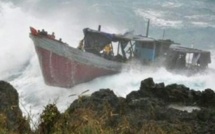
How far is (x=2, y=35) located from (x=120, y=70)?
16306 mm

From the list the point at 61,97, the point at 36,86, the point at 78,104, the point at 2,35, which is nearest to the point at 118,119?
the point at 78,104

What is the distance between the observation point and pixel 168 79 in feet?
89.2

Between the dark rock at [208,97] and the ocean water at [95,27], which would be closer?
the dark rock at [208,97]

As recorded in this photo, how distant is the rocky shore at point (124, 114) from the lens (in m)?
7.07

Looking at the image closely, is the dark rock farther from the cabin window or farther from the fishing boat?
the cabin window

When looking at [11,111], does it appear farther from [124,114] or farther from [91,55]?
[91,55]

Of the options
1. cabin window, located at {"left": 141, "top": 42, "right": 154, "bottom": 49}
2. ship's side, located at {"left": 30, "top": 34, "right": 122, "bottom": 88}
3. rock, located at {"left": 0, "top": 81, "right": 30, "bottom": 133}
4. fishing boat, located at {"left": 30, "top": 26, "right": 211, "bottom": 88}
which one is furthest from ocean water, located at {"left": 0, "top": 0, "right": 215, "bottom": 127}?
rock, located at {"left": 0, "top": 81, "right": 30, "bottom": 133}

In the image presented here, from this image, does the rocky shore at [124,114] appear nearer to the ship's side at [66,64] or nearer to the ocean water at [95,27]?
the ocean water at [95,27]

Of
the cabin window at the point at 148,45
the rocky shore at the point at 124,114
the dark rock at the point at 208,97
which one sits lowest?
the cabin window at the point at 148,45

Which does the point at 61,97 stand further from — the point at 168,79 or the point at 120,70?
the point at 168,79

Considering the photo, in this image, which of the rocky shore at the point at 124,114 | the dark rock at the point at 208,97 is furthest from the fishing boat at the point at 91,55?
the dark rock at the point at 208,97

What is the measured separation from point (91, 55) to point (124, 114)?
12771 millimetres

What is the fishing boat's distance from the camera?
25.0 m

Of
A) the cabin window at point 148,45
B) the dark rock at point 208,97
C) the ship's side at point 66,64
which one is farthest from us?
the cabin window at point 148,45
